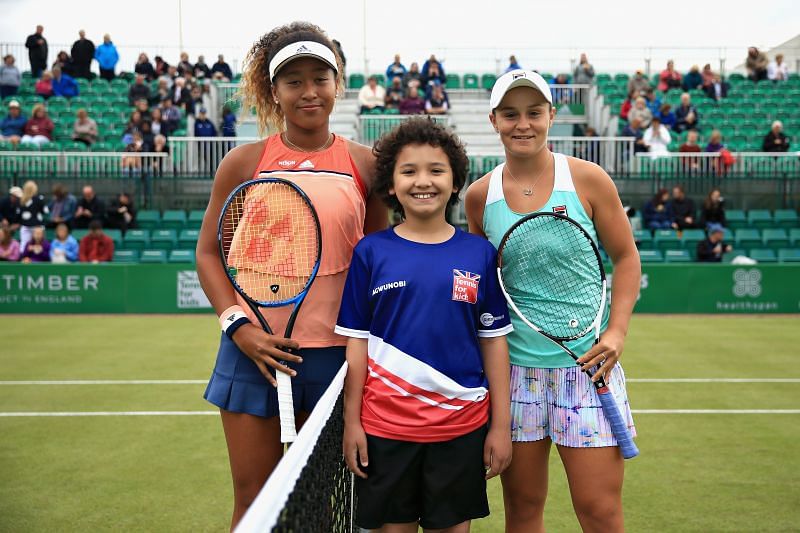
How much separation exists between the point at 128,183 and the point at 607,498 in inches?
629

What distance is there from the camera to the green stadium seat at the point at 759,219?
17125mm

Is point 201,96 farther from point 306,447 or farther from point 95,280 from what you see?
point 306,447

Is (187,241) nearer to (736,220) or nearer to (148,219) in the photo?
(148,219)

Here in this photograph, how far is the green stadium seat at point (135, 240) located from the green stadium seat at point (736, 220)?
445 inches

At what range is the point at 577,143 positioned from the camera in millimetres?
18297

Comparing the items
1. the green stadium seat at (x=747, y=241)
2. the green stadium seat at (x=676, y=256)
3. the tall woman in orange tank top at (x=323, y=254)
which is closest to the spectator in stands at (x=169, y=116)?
the green stadium seat at (x=676, y=256)

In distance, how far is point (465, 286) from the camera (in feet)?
9.46

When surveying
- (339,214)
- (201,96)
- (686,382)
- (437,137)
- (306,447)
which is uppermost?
(201,96)

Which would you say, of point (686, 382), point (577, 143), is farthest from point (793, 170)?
point (686, 382)

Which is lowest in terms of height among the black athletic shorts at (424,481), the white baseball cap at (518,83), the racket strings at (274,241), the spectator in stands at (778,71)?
the black athletic shorts at (424,481)

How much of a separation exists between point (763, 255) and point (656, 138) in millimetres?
3382

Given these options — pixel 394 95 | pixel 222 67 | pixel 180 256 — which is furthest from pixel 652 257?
pixel 222 67

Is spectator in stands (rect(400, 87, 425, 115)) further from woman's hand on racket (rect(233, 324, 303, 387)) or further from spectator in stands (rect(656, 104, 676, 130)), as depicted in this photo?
woman's hand on racket (rect(233, 324, 303, 387))

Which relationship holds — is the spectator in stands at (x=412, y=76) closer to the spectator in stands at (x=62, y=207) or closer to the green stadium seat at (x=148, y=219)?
the green stadium seat at (x=148, y=219)
